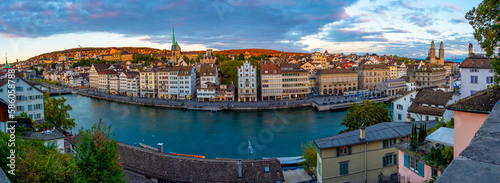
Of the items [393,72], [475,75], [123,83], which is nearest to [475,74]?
[475,75]

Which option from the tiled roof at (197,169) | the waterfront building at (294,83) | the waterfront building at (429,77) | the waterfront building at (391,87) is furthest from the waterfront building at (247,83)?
the tiled roof at (197,169)

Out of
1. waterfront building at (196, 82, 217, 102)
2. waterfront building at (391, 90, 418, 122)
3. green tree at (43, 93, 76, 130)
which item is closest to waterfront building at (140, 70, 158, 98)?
waterfront building at (196, 82, 217, 102)

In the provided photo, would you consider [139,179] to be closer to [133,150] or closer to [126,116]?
[133,150]

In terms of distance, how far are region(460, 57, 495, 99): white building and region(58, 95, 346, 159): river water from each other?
8606 millimetres

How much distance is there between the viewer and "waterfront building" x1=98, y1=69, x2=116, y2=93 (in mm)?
56344

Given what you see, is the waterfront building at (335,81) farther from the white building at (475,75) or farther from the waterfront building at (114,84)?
the waterfront building at (114,84)

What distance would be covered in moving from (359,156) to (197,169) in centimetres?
541

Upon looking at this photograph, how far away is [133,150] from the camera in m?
12.9

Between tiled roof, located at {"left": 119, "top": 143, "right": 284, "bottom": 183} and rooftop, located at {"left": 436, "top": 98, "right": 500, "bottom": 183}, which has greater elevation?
rooftop, located at {"left": 436, "top": 98, "right": 500, "bottom": 183}

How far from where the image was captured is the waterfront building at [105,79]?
2218 inches

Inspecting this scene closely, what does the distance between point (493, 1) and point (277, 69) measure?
37567 millimetres

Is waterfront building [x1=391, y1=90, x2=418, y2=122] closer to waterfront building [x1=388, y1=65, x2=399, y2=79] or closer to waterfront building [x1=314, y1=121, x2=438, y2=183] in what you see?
waterfront building [x1=314, y1=121, x2=438, y2=183]

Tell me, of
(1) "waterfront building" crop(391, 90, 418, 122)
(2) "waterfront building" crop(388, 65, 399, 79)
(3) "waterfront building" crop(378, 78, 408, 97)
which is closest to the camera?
(1) "waterfront building" crop(391, 90, 418, 122)

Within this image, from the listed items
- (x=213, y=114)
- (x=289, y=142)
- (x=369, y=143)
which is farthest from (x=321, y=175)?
(x=213, y=114)
